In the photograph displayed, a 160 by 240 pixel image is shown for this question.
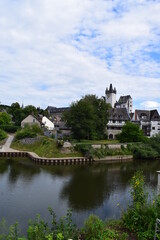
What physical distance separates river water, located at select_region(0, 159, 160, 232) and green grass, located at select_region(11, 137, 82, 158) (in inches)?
156

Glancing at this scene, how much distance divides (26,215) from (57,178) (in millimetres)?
9249

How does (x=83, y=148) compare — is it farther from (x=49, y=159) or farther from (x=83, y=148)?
(x=49, y=159)

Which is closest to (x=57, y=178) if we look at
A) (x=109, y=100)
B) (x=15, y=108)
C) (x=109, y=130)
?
(x=109, y=130)

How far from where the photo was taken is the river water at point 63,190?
512 inches

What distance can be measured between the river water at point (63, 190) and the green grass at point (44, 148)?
397 centimetres

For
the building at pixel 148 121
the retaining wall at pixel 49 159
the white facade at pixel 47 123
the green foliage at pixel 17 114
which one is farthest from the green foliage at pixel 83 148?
the green foliage at pixel 17 114

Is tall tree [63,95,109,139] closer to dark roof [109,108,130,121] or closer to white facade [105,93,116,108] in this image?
dark roof [109,108,130,121]

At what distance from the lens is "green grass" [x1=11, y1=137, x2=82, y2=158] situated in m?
31.4

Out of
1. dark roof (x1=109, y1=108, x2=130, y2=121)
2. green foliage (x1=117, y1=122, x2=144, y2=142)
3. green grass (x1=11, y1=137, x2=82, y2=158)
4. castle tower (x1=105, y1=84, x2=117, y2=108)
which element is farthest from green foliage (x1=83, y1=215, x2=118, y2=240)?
castle tower (x1=105, y1=84, x2=117, y2=108)

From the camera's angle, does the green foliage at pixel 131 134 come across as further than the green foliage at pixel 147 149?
Yes

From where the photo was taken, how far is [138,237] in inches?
275

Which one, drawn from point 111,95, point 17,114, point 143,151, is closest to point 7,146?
point 17,114

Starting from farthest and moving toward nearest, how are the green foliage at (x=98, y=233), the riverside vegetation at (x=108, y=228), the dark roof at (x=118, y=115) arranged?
the dark roof at (x=118, y=115)
the green foliage at (x=98, y=233)
the riverside vegetation at (x=108, y=228)

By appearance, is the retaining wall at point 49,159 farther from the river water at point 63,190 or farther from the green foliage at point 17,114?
the green foliage at point 17,114
